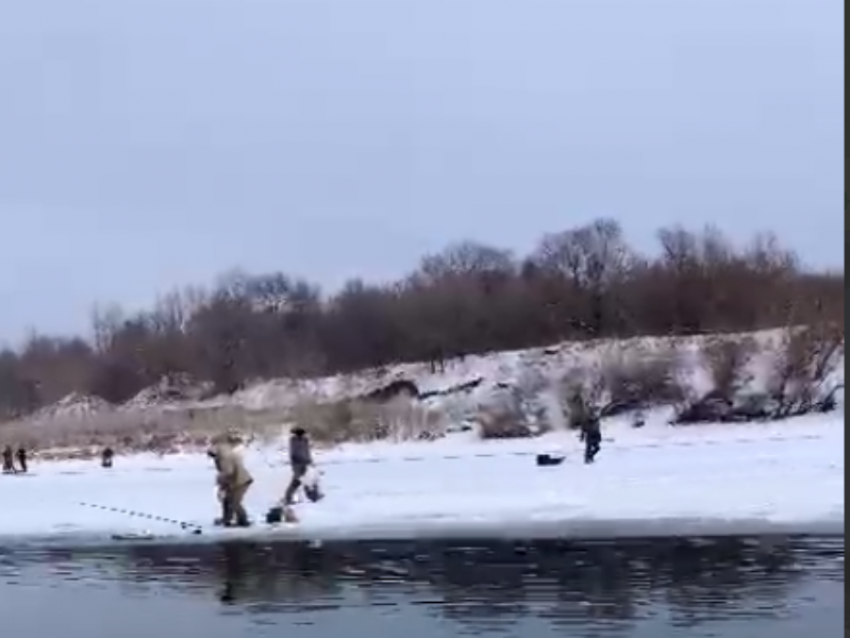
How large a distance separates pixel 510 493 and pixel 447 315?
6921cm

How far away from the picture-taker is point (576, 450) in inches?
1944

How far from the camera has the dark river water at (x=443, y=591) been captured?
44.8ft

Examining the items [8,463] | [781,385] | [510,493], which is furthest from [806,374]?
[510,493]

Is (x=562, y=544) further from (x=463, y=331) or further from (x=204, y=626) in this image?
(x=463, y=331)

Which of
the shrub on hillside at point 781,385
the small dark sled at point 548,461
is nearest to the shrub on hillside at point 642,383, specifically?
the shrub on hillside at point 781,385

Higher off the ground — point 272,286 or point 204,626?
point 272,286

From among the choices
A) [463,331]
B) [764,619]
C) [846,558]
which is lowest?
[764,619]

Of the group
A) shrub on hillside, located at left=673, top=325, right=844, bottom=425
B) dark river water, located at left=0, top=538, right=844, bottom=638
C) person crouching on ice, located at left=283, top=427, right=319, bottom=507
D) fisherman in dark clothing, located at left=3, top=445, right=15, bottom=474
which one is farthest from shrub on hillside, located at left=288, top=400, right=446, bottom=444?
dark river water, located at left=0, top=538, right=844, bottom=638

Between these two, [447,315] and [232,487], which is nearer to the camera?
[232,487]

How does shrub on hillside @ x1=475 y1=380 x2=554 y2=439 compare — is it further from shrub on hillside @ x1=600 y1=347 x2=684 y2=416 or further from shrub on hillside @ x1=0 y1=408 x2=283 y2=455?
shrub on hillside @ x1=0 y1=408 x2=283 y2=455

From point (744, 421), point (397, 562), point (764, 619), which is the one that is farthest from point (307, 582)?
point (744, 421)

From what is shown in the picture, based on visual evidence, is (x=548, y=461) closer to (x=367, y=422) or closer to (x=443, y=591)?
(x=367, y=422)

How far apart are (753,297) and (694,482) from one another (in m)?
59.4

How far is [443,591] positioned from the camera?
16125 millimetres
